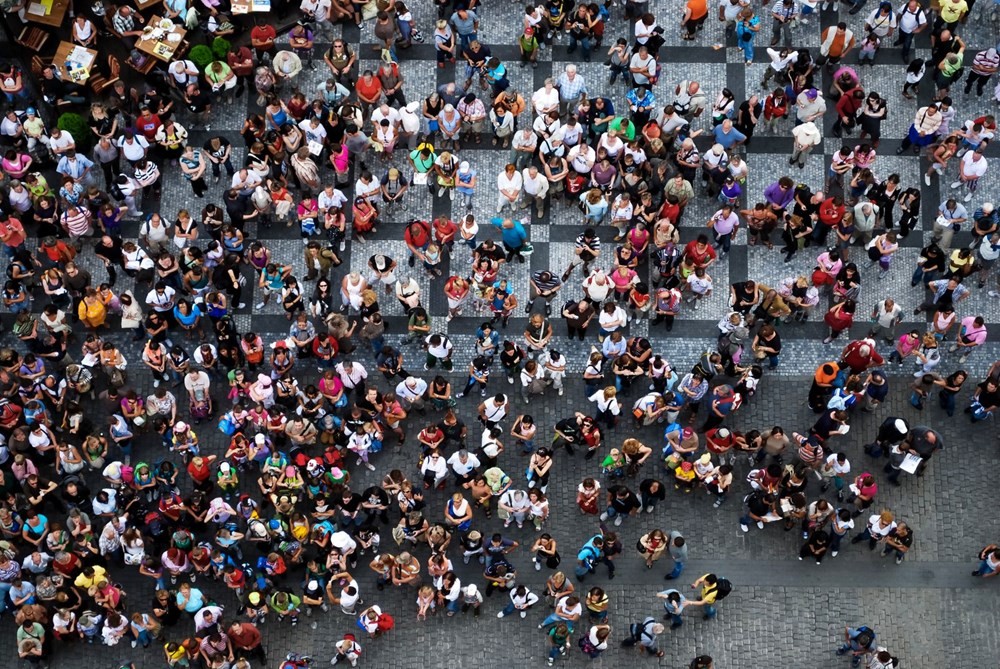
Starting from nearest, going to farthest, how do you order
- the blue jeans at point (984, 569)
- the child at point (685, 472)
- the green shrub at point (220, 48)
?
the blue jeans at point (984, 569), the child at point (685, 472), the green shrub at point (220, 48)

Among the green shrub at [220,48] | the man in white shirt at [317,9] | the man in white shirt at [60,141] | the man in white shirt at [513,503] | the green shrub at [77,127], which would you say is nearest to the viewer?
the man in white shirt at [513,503]

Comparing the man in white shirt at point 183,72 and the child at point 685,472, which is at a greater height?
the man in white shirt at point 183,72

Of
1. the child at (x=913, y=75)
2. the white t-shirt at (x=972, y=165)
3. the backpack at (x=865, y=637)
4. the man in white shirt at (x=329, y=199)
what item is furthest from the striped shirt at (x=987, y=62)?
the man in white shirt at (x=329, y=199)

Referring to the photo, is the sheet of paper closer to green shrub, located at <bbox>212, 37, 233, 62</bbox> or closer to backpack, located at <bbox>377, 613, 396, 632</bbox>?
backpack, located at <bbox>377, 613, 396, 632</bbox>

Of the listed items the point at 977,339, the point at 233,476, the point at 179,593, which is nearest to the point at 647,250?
the point at 977,339

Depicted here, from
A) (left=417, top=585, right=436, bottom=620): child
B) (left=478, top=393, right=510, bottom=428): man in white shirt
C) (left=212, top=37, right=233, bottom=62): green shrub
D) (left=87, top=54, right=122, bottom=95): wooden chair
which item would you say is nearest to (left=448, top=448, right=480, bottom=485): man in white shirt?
(left=478, top=393, right=510, bottom=428): man in white shirt

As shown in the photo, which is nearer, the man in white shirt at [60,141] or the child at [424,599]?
the child at [424,599]

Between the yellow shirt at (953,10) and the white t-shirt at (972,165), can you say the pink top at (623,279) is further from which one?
the yellow shirt at (953,10)
